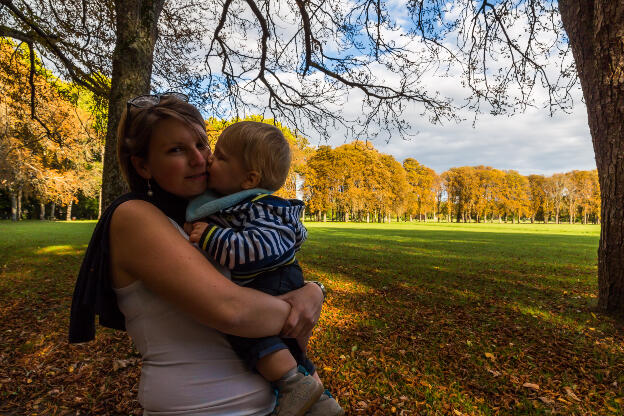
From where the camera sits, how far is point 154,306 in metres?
1.16

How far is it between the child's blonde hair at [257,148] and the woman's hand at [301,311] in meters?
0.57

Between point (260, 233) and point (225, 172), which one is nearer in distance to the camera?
point (260, 233)

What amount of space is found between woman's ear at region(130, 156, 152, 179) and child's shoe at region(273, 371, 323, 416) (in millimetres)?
1016

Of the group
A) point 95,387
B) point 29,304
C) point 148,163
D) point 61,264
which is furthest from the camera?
point 61,264

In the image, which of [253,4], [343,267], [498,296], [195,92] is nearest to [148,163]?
[195,92]

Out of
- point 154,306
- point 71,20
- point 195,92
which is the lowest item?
point 154,306

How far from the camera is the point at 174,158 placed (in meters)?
1.35

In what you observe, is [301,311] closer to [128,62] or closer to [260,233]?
[260,233]

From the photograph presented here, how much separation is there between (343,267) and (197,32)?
7856 mm

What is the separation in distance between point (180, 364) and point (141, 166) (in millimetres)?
810

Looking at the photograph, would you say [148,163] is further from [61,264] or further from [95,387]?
[61,264]

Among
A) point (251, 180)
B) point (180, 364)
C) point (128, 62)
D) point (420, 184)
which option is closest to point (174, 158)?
point (251, 180)

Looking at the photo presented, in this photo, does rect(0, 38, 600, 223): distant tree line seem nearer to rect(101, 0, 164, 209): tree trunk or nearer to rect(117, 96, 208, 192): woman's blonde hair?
rect(101, 0, 164, 209): tree trunk

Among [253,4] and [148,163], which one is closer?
[148,163]
